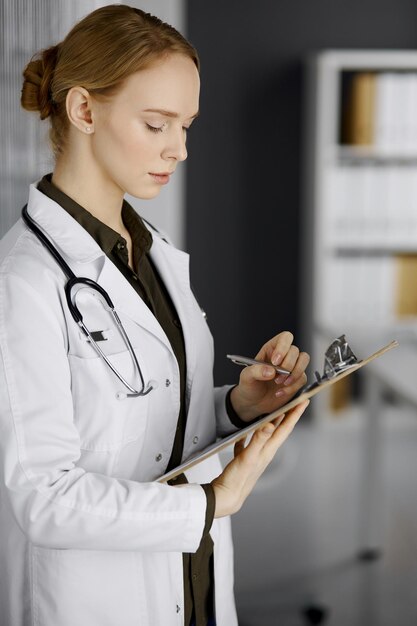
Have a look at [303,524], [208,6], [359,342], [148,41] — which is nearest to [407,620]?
[303,524]

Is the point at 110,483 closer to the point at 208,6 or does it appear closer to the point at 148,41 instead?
the point at 148,41

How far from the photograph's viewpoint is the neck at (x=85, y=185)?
1.12m

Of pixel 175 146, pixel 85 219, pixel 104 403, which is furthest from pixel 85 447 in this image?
pixel 175 146

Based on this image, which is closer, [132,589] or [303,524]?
[132,589]

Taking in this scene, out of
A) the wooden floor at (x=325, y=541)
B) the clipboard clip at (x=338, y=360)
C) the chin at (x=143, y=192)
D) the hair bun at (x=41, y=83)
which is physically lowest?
the wooden floor at (x=325, y=541)

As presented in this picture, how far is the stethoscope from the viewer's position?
40.5 inches

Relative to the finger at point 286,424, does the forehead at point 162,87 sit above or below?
above

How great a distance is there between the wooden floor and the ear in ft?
5.60

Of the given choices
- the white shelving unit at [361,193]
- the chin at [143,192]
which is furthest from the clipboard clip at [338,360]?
the white shelving unit at [361,193]

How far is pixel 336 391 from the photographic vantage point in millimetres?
4043

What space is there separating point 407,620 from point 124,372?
A: 168 cm

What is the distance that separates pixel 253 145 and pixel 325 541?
82.4 inches

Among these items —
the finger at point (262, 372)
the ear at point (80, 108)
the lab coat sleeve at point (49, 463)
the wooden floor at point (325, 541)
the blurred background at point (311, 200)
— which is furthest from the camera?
the blurred background at point (311, 200)

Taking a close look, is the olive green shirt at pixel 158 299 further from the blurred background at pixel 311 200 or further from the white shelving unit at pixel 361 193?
the white shelving unit at pixel 361 193
